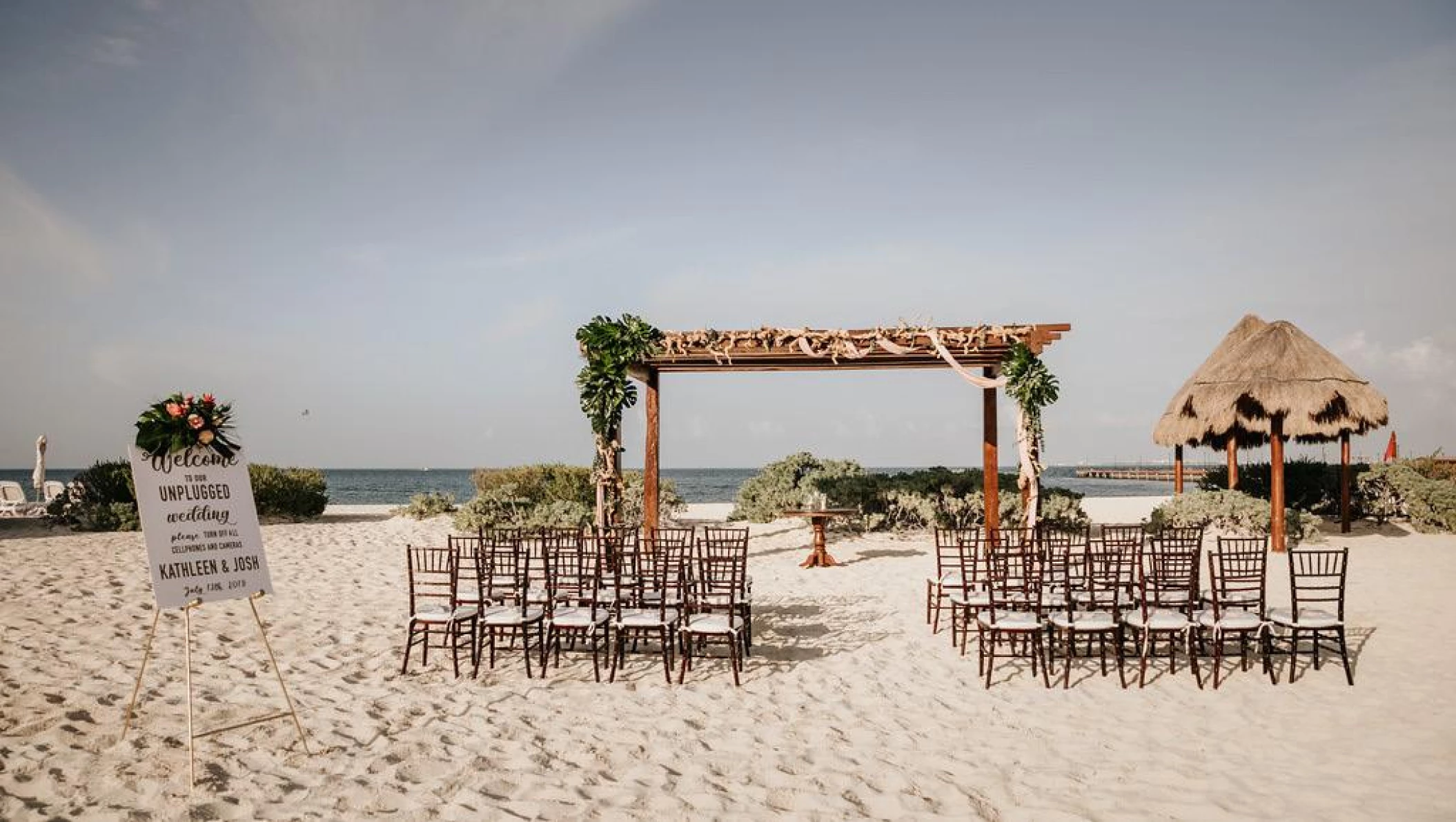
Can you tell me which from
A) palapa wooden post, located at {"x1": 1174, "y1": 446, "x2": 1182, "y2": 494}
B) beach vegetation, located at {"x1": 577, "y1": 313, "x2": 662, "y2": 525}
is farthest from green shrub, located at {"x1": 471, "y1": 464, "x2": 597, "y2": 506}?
palapa wooden post, located at {"x1": 1174, "y1": 446, "x2": 1182, "y2": 494}

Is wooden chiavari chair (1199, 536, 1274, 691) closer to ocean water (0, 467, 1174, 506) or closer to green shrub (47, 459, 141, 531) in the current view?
green shrub (47, 459, 141, 531)

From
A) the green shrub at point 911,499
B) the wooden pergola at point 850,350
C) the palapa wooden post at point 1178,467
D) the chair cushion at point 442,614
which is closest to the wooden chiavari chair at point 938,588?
the wooden pergola at point 850,350

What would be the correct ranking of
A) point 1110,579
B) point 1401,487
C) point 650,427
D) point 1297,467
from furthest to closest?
point 1297,467 < point 1401,487 < point 650,427 < point 1110,579

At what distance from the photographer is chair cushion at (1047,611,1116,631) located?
5.95m

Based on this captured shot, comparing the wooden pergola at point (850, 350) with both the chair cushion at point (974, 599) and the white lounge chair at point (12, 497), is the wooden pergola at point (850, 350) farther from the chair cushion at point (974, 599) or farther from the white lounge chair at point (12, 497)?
the white lounge chair at point (12, 497)

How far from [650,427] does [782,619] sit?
486 cm

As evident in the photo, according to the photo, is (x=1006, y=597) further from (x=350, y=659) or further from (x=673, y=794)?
(x=350, y=659)

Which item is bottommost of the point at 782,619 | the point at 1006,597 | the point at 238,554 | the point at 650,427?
the point at 782,619

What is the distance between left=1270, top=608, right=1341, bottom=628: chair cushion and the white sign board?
22.8 feet

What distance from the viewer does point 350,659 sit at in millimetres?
6508

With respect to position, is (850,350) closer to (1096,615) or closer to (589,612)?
(1096,615)

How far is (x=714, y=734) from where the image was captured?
489 centimetres

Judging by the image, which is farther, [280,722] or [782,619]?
[782,619]

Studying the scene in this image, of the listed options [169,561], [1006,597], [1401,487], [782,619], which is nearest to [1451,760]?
[1006,597]
